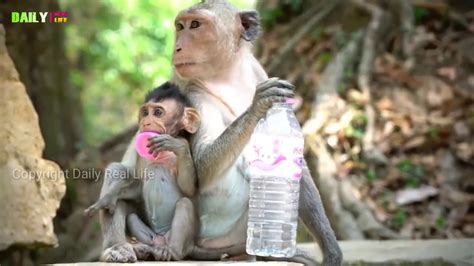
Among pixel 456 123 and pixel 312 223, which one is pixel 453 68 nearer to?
pixel 456 123

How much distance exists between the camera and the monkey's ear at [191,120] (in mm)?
5301

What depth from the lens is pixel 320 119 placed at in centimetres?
979

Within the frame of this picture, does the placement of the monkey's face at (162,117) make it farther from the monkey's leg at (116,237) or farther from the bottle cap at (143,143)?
the monkey's leg at (116,237)

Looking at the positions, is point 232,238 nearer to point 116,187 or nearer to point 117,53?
point 116,187

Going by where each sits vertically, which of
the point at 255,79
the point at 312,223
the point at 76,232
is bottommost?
the point at 76,232

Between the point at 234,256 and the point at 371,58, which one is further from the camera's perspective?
the point at 371,58

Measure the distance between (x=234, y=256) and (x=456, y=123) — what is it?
513cm

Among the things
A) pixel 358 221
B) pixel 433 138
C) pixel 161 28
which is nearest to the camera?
pixel 358 221

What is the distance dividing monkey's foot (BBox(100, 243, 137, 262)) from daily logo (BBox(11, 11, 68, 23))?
4682mm

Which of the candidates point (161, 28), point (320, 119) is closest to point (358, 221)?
point (320, 119)

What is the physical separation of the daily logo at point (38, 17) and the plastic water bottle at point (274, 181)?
442cm

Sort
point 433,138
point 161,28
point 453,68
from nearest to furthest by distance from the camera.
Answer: point 433,138, point 453,68, point 161,28

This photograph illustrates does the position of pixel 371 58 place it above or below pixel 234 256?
above

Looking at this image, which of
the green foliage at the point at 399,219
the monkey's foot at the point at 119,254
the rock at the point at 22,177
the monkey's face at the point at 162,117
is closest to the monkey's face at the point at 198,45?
the monkey's face at the point at 162,117
